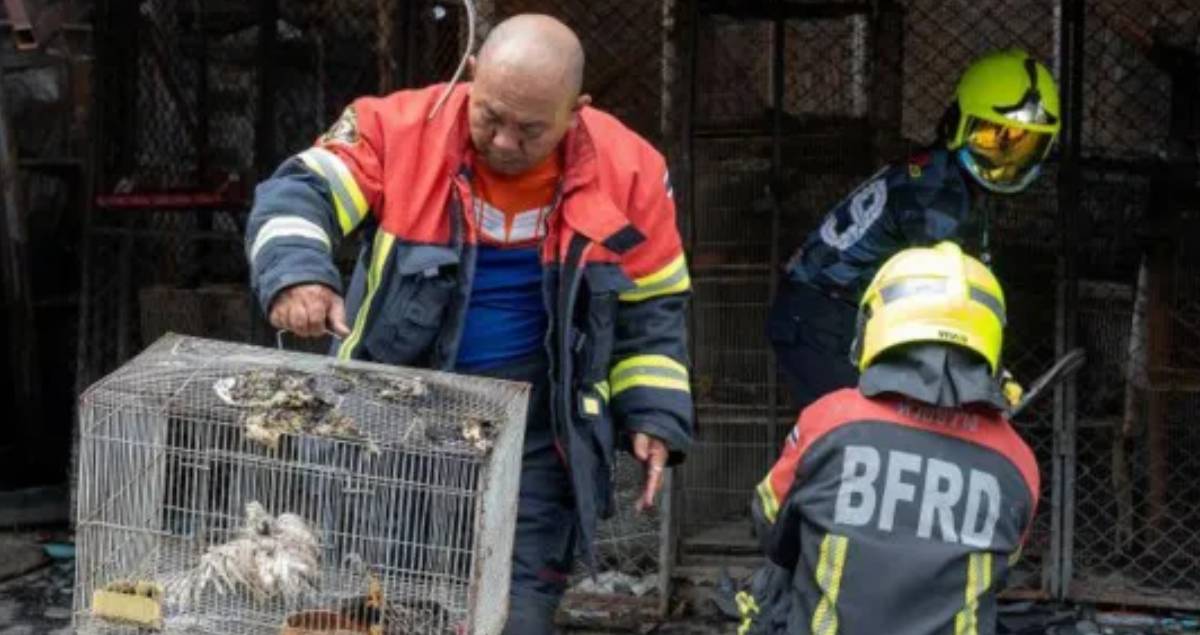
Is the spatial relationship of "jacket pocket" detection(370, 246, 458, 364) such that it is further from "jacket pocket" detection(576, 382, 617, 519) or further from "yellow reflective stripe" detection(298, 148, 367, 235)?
"jacket pocket" detection(576, 382, 617, 519)

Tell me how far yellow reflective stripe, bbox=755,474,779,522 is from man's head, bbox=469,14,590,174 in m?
0.89

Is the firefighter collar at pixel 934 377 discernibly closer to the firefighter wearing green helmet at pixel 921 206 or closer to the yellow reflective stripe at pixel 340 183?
the yellow reflective stripe at pixel 340 183

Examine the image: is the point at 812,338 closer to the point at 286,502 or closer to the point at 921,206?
the point at 921,206

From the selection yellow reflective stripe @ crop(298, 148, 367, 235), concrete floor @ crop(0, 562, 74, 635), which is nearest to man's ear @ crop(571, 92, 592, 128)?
yellow reflective stripe @ crop(298, 148, 367, 235)

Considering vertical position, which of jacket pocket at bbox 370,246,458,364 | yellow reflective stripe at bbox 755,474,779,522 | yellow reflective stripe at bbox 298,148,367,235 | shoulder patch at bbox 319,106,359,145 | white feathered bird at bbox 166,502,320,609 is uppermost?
shoulder patch at bbox 319,106,359,145

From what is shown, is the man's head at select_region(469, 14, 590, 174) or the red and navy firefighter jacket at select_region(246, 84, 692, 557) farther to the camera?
the red and navy firefighter jacket at select_region(246, 84, 692, 557)

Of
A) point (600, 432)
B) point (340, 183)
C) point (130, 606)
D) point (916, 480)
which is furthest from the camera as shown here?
point (600, 432)

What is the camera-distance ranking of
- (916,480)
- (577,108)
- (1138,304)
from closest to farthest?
(916,480) → (577,108) → (1138,304)

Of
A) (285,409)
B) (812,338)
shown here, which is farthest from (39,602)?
(285,409)

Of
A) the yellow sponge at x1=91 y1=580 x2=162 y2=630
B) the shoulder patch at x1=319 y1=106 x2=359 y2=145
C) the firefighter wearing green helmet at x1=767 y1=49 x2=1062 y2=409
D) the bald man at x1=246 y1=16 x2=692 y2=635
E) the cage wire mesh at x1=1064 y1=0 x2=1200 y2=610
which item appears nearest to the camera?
the yellow sponge at x1=91 y1=580 x2=162 y2=630

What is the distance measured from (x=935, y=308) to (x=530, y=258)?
0.91 meters

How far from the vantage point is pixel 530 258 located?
12.6ft

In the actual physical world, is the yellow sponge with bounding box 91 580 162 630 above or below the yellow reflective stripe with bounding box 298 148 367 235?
below

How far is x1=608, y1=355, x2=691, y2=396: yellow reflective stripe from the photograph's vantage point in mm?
3939
